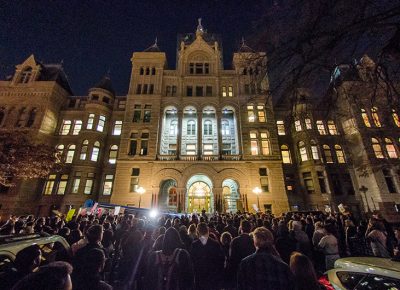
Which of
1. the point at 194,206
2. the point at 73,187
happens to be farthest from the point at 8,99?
the point at 194,206

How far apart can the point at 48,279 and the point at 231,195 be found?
2483 cm

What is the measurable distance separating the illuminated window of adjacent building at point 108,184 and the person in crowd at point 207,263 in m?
24.1

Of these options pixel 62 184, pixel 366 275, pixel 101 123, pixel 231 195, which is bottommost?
pixel 366 275

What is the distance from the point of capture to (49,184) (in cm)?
2488

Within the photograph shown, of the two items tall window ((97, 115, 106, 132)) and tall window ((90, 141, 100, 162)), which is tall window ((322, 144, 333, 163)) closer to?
tall window ((90, 141, 100, 162))

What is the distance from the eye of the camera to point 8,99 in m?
26.7

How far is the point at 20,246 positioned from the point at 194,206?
875 inches

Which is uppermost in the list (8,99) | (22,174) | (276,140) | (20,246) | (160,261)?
(8,99)

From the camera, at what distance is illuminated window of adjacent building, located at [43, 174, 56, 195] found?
80.2 feet

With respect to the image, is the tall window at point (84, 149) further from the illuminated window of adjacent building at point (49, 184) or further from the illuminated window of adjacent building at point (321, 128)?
the illuminated window of adjacent building at point (321, 128)

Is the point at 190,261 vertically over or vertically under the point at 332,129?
under

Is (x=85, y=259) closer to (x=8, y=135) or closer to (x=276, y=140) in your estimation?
(x=8, y=135)

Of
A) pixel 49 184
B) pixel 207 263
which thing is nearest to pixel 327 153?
pixel 207 263

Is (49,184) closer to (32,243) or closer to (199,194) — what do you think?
(199,194)
